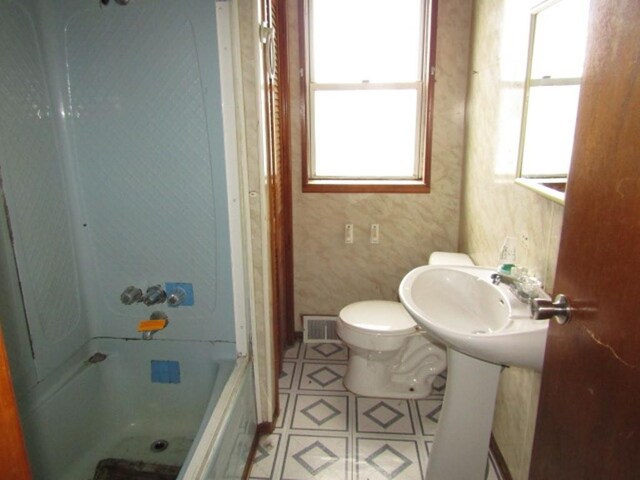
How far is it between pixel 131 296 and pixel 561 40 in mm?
1819

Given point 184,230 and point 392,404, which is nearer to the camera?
point 184,230

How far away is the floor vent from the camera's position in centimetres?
275

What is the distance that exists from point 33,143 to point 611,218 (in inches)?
70.9

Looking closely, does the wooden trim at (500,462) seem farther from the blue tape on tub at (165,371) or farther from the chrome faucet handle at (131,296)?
the chrome faucet handle at (131,296)

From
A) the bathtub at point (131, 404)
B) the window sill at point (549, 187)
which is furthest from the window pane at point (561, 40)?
the bathtub at point (131, 404)

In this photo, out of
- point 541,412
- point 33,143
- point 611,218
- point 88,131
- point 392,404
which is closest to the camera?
point 611,218

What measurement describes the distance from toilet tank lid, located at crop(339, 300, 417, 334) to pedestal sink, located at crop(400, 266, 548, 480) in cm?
47

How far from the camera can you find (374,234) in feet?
8.51

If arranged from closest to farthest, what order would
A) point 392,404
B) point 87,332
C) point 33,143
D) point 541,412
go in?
point 541,412 → point 33,143 → point 87,332 → point 392,404

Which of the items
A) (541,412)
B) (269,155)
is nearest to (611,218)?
(541,412)

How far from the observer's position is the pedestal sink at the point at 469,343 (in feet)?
3.90

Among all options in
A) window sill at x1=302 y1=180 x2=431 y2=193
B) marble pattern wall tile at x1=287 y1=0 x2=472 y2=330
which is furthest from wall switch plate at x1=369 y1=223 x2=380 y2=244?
window sill at x1=302 y1=180 x2=431 y2=193

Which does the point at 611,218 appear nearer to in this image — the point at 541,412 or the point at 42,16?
the point at 541,412

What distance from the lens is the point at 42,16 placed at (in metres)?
1.61
